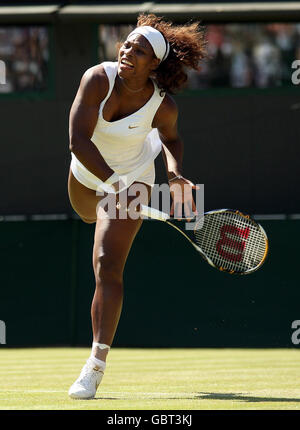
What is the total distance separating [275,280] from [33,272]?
2.48 m

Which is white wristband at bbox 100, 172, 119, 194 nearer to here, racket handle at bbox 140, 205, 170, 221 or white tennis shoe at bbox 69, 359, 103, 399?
racket handle at bbox 140, 205, 170, 221

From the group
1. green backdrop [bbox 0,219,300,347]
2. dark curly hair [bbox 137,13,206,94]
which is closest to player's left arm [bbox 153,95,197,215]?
dark curly hair [bbox 137,13,206,94]

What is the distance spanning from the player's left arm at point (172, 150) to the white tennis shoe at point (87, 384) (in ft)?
3.52

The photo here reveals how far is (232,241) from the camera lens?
262 inches

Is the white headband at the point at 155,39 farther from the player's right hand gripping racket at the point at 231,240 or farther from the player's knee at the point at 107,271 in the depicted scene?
the player's knee at the point at 107,271

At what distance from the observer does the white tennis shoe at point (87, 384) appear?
5.59 meters

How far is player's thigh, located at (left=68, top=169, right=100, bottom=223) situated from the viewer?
20.7ft

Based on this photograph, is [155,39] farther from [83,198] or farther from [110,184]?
[83,198]

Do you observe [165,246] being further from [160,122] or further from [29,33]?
[160,122]

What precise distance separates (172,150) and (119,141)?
45cm

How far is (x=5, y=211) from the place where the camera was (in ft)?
39.5

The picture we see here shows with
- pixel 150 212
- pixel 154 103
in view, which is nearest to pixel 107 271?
pixel 150 212

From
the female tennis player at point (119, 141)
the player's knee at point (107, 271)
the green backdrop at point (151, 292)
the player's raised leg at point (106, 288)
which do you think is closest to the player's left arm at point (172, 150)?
the female tennis player at point (119, 141)

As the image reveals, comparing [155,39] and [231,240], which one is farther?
[231,240]
